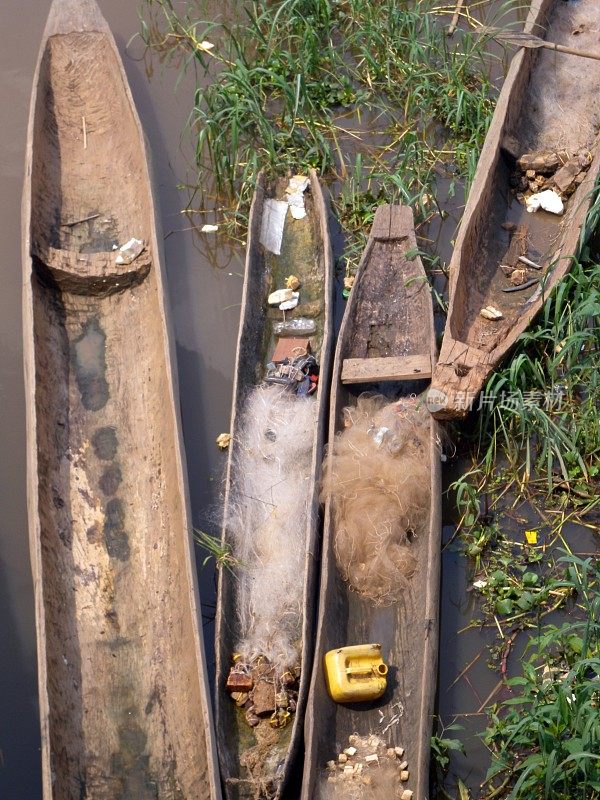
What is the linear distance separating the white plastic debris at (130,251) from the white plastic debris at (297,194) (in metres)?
0.95

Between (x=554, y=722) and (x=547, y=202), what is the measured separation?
Result: 3.18 meters

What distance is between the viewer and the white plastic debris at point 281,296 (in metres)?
5.83

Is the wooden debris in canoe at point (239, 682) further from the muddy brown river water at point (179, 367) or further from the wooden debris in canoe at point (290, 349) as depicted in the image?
the wooden debris in canoe at point (290, 349)

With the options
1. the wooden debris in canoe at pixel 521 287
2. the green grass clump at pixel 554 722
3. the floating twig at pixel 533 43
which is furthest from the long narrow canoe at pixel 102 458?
the floating twig at pixel 533 43

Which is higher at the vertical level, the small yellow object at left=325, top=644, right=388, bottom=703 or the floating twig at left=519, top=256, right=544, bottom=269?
the floating twig at left=519, top=256, right=544, bottom=269

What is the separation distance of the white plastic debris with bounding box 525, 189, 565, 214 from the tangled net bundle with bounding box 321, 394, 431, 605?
65.9 inches

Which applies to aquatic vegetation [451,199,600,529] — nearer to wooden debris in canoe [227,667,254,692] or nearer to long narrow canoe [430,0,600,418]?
long narrow canoe [430,0,600,418]

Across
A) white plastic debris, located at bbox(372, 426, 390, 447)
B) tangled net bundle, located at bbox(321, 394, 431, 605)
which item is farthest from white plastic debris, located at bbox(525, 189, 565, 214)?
white plastic debris, located at bbox(372, 426, 390, 447)

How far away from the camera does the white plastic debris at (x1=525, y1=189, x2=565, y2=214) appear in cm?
615

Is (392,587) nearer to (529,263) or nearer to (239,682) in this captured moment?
(239,682)

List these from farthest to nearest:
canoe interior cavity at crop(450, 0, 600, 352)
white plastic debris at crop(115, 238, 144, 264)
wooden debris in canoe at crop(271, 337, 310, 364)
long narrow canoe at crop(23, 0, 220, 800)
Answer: white plastic debris at crop(115, 238, 144, 264), canoe interior cavity at crop(450, 0, 600, 352), wooden debris in canoe at crop(271, 337, 310, 364), long narrow canoe at crop(23, 0, 220, 800)

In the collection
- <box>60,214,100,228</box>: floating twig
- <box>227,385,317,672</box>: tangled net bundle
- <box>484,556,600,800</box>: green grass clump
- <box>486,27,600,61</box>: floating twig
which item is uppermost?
<box>486,27,600,61</box>: floating twig

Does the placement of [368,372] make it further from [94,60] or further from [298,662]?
[94,60]

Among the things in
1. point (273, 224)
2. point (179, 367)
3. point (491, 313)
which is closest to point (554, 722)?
point (491, 313)
